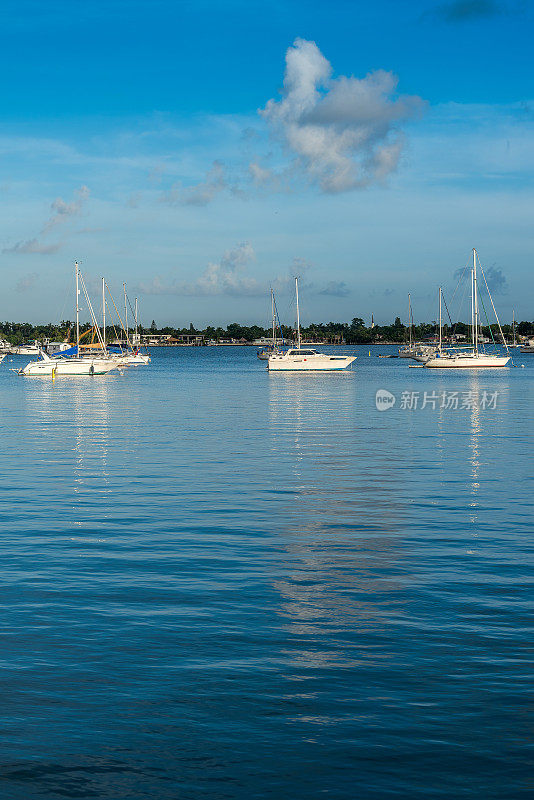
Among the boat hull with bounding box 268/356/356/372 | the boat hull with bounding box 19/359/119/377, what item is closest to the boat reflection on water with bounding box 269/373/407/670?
the boat hull with bounding box 19/359/119/377

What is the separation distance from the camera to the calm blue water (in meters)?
9.80

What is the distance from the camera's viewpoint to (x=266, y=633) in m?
14.2

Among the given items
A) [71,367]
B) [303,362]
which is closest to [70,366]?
[71,367]

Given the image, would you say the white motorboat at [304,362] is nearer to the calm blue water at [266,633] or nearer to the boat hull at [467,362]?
the boat hull at [467,362]

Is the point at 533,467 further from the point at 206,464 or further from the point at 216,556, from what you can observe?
the point at 216,556

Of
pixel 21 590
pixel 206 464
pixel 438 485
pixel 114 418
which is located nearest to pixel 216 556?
pixel 21 590

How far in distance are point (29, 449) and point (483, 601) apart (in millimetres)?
30690

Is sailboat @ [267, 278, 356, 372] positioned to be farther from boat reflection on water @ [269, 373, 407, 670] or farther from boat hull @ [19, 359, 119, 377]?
boat reflection on water @ [269, 373, 407, 670]

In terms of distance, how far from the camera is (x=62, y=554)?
2016 cm

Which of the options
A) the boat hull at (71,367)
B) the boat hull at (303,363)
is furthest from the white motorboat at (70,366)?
the boat hull at (303,363)

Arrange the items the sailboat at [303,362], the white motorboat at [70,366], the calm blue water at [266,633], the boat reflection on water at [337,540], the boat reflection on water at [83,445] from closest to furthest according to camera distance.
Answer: the calm blue water at [266,633] → the boat reflection on water at [337,540] → the boat reflection on water at [83,445] → the white motorboat at [70,366] → the sailboat at [303,362]

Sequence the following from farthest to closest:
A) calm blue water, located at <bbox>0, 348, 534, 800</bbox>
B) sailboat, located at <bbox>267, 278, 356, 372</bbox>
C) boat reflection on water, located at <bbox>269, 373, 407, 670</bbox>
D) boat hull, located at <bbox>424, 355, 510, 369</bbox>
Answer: boat hull, located at <bbox>424, 355, 510, 369</bbox> → sailboat, located at <bbox>267, 278, 356, 372</bbox> → boat reflection on water, located at <bbox>269, 373, 407, 670</bbox> → calm blue water, located at <bbox>0, 348, 534, 800</bbox>

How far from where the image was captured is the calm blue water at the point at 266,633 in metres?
9.80

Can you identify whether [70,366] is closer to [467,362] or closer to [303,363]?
[303,363]
